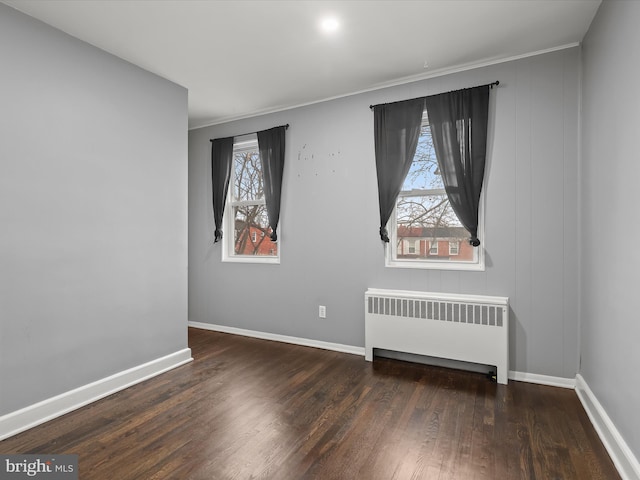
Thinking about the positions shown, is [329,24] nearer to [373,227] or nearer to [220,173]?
[373,227]

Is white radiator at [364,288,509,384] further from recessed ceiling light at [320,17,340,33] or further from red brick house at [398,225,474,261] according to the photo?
recessed ceiling light at [320,17,340,33]

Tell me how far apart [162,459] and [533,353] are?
2.80 meters

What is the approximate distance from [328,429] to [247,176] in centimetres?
316

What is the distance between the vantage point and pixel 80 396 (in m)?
2.55

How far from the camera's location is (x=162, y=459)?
75.1 inches

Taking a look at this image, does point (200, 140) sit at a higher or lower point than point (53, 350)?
higher

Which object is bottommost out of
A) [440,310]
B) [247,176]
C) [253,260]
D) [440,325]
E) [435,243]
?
[440,325]

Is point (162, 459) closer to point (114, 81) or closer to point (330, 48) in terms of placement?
point (114, 81)

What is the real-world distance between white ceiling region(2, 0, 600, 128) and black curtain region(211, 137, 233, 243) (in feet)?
3.22

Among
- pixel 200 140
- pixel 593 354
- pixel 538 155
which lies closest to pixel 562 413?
pixel 593 354

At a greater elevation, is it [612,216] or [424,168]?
[424,168]

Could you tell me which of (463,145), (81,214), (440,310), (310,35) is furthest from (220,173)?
(440,310)

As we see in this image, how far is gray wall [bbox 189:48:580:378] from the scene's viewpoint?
9.20ft

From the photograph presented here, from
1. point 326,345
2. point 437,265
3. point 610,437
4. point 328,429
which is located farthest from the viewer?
point 326,345
